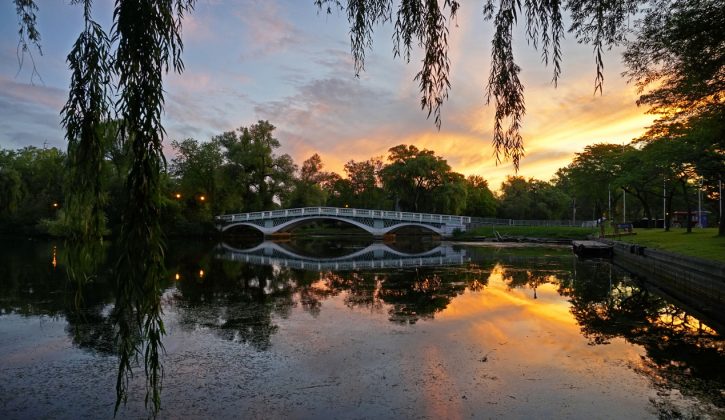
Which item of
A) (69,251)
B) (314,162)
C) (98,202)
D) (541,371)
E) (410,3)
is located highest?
(314,162)

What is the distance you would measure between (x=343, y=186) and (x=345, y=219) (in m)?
23.9

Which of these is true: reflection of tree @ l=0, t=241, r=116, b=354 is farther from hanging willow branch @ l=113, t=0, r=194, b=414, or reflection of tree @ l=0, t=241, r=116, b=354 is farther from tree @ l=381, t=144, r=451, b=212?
tree @ l=381, t=144, r=451, b=212

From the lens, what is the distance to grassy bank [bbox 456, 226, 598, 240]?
5128 cm

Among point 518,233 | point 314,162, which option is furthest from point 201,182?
point 518,233

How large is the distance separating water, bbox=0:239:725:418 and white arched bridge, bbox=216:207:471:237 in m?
40.8

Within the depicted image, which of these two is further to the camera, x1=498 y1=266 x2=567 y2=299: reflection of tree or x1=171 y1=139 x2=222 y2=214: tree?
x1=171 y1=139 x2=222 y2=214: tree

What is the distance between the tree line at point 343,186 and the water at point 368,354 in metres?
18.3

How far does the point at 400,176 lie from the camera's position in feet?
213

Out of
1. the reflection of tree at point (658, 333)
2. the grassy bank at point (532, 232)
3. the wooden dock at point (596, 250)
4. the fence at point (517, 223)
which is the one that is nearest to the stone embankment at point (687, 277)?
the reflection of tree at point (658, 333)

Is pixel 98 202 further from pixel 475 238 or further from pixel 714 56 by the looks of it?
pixel 475 238

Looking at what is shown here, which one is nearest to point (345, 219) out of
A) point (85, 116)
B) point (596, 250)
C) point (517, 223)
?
point (517, 223)

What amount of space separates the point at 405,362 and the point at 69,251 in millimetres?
6104

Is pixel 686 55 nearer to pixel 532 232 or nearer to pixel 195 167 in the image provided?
pixel 532 232

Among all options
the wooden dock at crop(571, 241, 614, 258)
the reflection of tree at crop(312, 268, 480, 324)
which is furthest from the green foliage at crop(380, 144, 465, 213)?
the reflection of tree at crop(312, 268, 480, 324)
